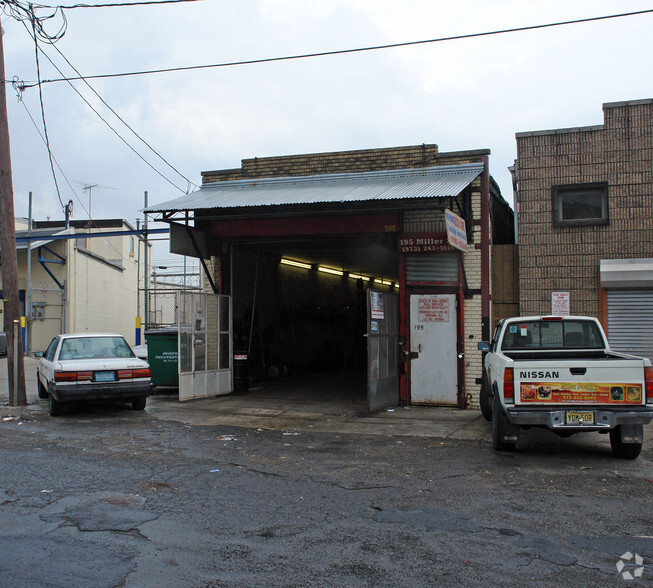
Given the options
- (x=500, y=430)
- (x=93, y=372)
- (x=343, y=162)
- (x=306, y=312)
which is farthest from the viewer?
(x=306, y=312)

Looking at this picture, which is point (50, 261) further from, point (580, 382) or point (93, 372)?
point (580, 382)

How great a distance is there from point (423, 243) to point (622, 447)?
5728mm

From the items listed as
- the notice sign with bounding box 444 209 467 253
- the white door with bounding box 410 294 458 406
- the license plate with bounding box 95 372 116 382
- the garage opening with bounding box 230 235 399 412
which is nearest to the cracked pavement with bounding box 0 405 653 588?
the license plate with bounding box 95 372 116 382

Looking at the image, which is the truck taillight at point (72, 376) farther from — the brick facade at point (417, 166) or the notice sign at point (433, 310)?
the notice sign at point (433, 310)

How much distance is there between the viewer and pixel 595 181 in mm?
12406

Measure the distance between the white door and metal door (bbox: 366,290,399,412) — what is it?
1.19 feet

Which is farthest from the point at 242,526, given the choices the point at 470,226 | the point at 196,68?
the point at 196,68

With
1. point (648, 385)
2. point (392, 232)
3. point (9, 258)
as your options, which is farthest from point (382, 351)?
point (9, 258)

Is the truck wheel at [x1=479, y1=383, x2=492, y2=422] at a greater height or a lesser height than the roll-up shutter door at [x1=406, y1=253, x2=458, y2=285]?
lesser

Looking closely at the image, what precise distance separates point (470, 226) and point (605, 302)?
3.01m

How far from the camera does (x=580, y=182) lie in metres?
12.5

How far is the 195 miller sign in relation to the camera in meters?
12.3

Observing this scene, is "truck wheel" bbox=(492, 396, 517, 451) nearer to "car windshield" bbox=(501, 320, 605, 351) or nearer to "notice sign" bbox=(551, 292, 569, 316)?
"car windshield" bbox=(501, 320, 605, 351)

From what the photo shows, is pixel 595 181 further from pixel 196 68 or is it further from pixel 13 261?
pixel 13 261
